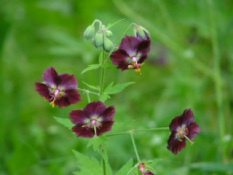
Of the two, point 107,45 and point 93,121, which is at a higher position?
point 107,45

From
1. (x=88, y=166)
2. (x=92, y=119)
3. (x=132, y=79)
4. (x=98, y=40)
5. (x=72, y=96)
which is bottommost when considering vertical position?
(x=88, y=166)

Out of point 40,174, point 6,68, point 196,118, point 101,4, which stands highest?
point 101,4

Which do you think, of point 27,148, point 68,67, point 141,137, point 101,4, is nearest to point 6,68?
point 68,67

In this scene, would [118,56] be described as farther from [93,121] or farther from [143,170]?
[143,170]

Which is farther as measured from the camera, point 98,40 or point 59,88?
point 59,88

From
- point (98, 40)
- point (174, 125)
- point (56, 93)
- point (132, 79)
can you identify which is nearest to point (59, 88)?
point (56, 93)

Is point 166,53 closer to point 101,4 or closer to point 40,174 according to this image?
point 101,4

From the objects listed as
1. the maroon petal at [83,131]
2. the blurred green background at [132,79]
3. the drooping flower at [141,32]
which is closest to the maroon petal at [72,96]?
the maroon petal at [83,131]
